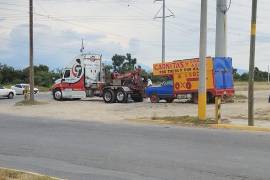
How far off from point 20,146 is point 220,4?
25.6 meters

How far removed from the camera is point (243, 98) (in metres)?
39.5

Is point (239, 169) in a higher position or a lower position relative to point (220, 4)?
lower

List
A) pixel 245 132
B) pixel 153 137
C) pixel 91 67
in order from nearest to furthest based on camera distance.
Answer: pixel 153 137 < pixel 245 132 < pixel 91 67

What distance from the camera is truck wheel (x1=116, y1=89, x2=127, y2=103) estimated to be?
3807 centimetres

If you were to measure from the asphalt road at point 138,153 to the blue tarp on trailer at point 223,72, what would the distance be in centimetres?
1389

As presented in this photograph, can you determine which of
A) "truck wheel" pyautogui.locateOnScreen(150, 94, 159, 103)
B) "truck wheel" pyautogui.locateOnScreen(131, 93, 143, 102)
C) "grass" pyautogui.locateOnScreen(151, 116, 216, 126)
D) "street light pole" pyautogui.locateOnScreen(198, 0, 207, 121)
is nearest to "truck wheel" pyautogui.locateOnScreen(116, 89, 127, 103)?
"truck wheel" pyautogui.locateOnScreen(131, 93, 143, 102)

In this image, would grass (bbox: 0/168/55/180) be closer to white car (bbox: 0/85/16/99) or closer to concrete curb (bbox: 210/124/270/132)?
concrete curb (bbox: 210/124/270/132)

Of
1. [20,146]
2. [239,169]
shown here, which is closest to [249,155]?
[239,169]

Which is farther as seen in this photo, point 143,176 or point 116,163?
point 116,163

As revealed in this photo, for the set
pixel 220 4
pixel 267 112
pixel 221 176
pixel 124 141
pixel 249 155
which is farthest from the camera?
pixel 220 4

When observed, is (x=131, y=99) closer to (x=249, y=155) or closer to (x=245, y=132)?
(x=245, y=132)

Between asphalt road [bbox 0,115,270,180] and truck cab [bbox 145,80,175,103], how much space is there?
623 inches

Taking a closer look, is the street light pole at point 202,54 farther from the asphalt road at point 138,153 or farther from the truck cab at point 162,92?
the truck cab at point 162,92

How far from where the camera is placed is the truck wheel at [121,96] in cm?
3807
